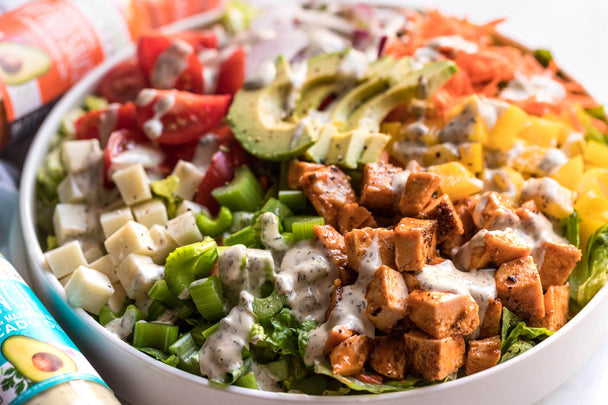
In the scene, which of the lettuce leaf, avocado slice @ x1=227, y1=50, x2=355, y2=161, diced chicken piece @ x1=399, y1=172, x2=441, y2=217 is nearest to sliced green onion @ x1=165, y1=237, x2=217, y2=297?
avocado slice @ x1=227, y1=50, x2=355, y2=161

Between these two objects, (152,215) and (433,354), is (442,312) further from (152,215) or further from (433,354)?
(152,215)

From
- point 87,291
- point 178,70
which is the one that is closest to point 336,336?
point 87,291

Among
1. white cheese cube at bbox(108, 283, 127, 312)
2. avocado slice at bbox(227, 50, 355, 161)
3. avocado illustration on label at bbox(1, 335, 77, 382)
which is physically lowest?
white cheese cube at bbox(108, 283, 127, 312)

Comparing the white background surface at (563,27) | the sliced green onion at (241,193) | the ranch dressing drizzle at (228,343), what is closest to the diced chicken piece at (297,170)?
the sliced green onion at (241,193)

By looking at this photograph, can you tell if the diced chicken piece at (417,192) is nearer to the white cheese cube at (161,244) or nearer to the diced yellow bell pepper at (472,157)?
the diced yellow bell pepper at (472,157)

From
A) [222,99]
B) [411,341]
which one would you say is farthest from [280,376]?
[222,99]

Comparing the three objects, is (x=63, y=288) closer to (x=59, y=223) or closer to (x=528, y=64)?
(x=59, y=223)

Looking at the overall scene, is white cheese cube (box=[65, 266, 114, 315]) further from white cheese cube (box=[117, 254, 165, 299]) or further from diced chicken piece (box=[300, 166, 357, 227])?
diced chicken piece (box=[300, 166, 357, 227])
